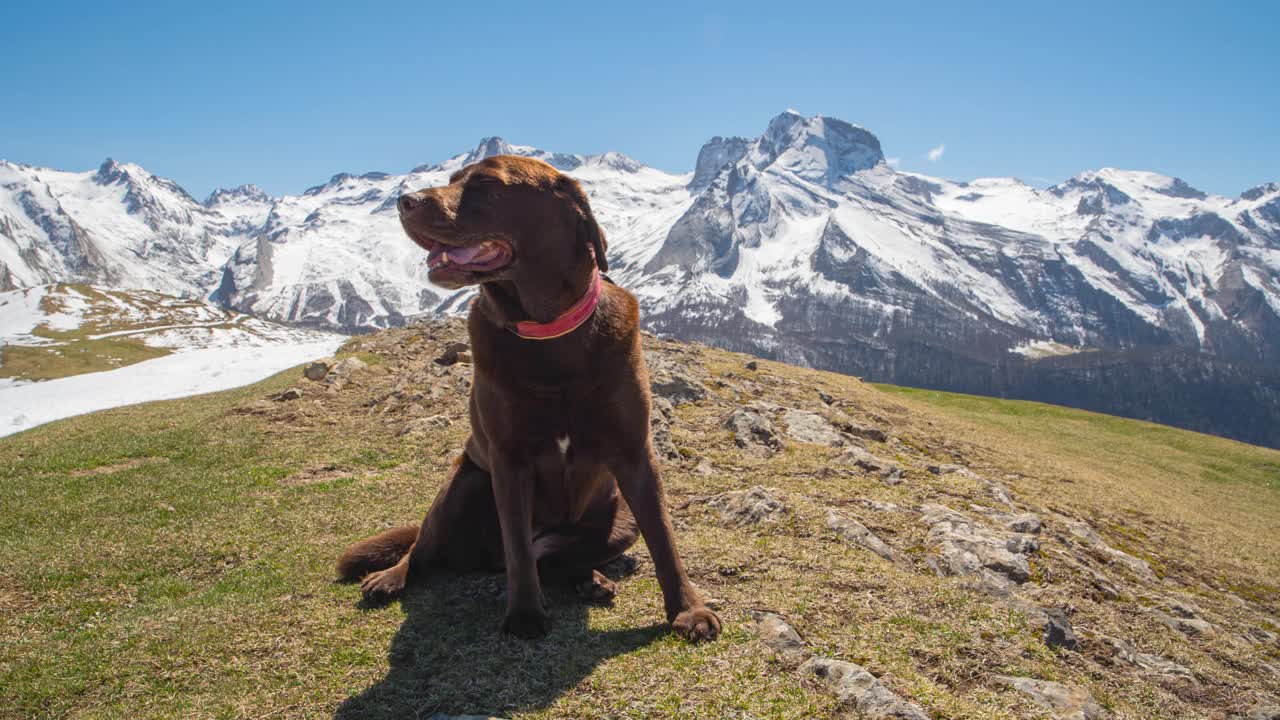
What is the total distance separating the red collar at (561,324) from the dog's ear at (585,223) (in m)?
0.33

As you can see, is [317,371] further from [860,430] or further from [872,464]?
[872,464]

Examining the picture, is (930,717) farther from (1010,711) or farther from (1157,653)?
(1157,653)

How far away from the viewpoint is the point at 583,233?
17.5 feet

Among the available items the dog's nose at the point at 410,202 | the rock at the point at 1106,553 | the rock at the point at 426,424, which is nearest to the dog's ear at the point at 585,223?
the dog's nose at the point at 410,202

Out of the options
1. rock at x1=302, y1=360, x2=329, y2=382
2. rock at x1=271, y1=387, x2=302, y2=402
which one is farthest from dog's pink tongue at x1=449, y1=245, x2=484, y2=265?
rock at x1=302, y1=360, x2=329, y2=382

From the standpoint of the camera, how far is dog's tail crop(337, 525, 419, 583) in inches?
270

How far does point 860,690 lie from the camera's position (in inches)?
191

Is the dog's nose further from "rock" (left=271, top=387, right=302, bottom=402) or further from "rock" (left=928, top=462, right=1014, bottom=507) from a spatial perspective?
"rock" (left=271, top=387, right=302, bottom=402)

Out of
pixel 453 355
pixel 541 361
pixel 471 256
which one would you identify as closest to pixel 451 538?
pixel 541 361

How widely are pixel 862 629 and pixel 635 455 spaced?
8.62ft

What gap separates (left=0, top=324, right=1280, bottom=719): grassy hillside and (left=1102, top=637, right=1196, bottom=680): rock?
6cm

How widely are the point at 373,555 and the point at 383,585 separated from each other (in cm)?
71

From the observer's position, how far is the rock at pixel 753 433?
1454 cm

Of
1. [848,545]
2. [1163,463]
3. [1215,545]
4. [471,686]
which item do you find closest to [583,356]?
[471,686]
